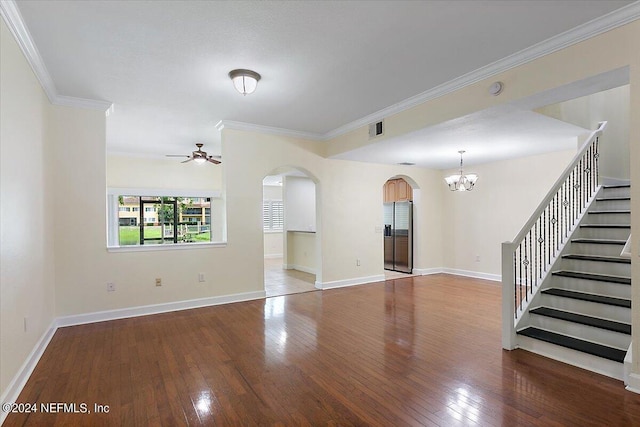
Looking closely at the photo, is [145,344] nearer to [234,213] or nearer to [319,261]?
[234,213]

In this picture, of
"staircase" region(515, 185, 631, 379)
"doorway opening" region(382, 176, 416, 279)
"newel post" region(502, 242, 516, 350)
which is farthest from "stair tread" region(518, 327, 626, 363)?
"doorway opening" region(382, 176, 416, 279)

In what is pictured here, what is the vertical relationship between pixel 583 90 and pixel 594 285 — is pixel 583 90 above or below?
above

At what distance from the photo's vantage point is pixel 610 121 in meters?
4.91

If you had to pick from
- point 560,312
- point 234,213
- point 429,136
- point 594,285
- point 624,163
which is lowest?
point 560,312

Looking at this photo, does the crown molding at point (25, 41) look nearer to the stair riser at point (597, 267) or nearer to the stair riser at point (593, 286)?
the stair riser at point (593, 286)

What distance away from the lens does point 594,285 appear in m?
3.38

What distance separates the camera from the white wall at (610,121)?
4480mm

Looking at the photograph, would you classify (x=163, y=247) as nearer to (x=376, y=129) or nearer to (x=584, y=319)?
(x=376, y=129)

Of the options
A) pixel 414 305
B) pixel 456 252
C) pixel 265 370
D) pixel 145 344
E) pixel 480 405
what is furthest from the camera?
pixel 456 252

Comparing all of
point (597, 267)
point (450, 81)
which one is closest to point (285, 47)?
point (450, 81)

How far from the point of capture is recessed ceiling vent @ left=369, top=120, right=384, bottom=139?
191 inches

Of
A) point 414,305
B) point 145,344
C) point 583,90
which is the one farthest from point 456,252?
point 145,344

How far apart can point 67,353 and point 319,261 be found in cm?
386

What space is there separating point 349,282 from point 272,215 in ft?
19.4
